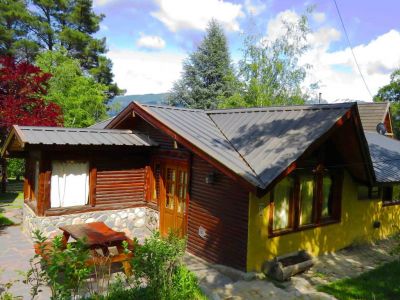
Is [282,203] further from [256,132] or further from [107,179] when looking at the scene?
[107,179]

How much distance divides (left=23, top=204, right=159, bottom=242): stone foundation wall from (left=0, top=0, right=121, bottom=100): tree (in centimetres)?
2267

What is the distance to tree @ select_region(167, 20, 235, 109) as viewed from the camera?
33.2 metres

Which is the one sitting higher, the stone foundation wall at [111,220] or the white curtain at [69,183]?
the white curtain at [69,183]

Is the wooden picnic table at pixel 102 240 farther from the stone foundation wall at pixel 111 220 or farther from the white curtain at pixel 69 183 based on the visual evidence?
the white curtain at pixel 69 183

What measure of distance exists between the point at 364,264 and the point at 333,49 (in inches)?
916

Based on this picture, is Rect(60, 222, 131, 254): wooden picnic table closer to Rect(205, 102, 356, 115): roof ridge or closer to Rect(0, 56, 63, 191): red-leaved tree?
Rect(205, 102, 356, 115): roof ridge

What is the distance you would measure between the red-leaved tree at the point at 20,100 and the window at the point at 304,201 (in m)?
10.2

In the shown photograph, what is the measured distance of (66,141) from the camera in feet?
30.5

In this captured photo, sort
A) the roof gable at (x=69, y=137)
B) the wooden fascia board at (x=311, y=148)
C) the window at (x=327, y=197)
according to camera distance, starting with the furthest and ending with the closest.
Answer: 1. the window at (x=327, y=197)
2. the roof gable at (x=69, y=137)
3. the wooden fascia board at (x=311, y=148)

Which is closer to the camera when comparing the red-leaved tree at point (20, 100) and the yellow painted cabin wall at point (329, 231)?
the yellow painted cabin wall at point (329, 231)

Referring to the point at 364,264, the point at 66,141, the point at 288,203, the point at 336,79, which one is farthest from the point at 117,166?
the point at 336,79

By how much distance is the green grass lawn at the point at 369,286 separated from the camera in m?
7.16

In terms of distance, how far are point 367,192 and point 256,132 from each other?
4.51 m

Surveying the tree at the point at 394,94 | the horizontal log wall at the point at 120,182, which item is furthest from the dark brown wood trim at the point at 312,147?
the tree at the point at 394,94
